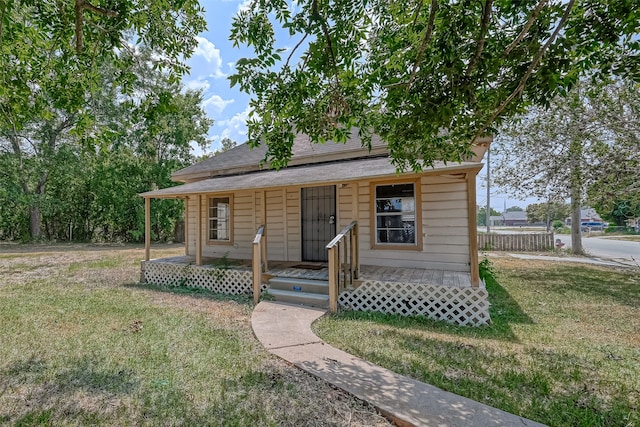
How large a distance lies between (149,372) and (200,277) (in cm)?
475

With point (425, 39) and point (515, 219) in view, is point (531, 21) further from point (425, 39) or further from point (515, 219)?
point (515, 219)

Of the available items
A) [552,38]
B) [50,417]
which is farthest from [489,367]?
[50,417]

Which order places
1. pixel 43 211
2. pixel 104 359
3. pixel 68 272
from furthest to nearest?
pixel 43 211 < pixel 68 272 < pixel 104 359

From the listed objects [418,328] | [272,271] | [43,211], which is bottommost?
[418,328]

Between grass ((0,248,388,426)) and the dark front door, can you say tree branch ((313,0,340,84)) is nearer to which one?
grass ((0,248,388,426))

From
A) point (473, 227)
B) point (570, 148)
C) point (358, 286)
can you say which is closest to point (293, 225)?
point (358, 286)

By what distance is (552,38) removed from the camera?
286 cm

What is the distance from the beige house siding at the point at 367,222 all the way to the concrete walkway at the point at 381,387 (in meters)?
3.20

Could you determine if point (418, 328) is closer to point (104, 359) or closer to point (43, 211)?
point (104, 359)

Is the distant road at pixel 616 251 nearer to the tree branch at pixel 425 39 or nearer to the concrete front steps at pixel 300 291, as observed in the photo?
the concrete front steps at pixel 300 291

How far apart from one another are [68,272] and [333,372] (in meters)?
10.8

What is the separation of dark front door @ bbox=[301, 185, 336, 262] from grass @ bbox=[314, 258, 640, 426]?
9.93ft

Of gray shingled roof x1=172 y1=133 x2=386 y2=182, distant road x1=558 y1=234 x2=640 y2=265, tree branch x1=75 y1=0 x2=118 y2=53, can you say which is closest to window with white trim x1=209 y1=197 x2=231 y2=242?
gray shingled roof x1=172 y1=133 x2=386 y2=182

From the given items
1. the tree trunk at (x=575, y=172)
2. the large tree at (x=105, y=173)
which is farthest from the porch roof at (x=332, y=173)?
the large tree at (x=105, y=173)
